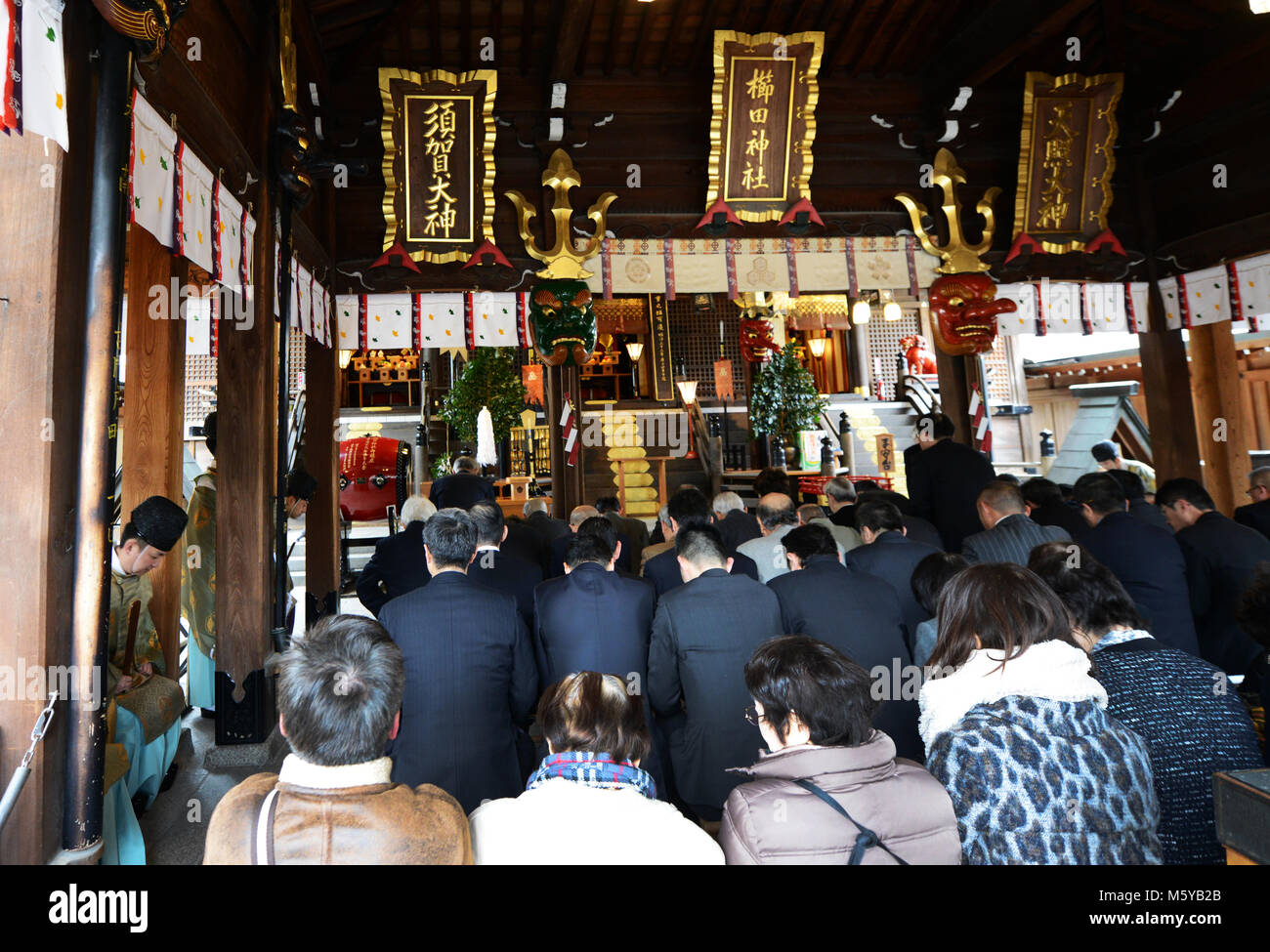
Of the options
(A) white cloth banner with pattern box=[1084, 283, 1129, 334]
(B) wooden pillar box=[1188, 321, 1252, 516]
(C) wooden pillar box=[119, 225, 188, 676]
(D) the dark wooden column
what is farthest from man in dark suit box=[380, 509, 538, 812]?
(B) wooden pillar box=[1188, 321, 1252, 516]

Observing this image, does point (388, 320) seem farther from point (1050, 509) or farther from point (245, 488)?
point (1050, 509)

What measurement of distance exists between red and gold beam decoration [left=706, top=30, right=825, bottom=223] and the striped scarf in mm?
6633

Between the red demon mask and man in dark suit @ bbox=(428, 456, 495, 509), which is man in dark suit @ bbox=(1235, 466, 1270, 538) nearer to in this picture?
the red demon mask

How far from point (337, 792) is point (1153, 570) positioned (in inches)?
149

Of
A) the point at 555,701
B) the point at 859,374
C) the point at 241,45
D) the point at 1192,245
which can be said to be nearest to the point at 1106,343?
the point at 859,374

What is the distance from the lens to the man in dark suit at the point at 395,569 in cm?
399

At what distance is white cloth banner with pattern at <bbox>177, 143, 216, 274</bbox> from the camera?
3.46 metres

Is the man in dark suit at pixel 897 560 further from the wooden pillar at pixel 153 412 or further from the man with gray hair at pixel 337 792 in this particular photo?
the wooden pillar at pixel 153 412

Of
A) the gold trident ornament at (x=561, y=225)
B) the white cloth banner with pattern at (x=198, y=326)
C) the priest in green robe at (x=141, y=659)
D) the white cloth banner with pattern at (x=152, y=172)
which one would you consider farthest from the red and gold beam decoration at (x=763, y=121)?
the priest in green robe at (x=141, y=659)

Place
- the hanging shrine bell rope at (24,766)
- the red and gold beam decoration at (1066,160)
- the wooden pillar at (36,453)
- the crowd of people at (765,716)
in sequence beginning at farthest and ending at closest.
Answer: the red and gold beam decoration at (1066,160) < the wooden pillar at (36,453) < the hanging shrine bell rope at (24,766) < the crowd of people at (765,716)

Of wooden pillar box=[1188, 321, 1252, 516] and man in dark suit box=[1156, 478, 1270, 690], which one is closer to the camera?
man in dark suit box=[1156, 478, 1270, 690]

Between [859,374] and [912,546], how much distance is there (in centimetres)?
1516

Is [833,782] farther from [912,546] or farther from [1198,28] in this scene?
[1198,28]

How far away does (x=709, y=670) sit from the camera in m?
2.79
